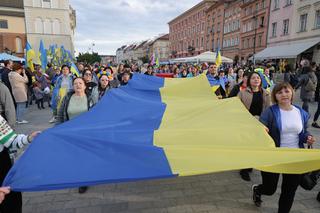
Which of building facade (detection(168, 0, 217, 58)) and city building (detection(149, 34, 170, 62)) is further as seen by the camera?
city building (detection(149, 34, 170, 62))

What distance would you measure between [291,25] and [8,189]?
115 ft

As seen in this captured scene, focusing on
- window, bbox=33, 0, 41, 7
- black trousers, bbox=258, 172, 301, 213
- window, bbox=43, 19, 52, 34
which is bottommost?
black trousers, bbox=258, 172, 301, 213

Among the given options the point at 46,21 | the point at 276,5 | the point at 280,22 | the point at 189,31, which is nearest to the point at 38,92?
the point at 280,22

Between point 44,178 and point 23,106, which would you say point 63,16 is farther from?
point 44,178

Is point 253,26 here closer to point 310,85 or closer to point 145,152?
point 310,85

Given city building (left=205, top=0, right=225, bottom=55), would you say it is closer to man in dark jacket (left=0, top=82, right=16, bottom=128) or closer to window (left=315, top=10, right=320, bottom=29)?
window (left=315, top=10, right=320, bottom=29)

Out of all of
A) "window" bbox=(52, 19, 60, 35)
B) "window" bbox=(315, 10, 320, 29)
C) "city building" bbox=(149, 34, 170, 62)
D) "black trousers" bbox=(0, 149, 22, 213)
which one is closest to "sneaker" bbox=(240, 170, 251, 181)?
"black trousers" bbox=(0, 149, 22, 213)

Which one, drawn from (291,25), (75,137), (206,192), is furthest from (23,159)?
(291,25)

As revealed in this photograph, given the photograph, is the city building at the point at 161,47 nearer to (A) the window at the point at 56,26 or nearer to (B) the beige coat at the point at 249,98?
(A) the window at the point at 56,26

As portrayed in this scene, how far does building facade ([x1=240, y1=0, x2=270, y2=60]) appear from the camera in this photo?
125 ft

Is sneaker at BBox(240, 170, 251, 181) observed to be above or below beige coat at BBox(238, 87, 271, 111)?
below

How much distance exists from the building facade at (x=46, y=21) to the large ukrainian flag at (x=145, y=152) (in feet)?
177

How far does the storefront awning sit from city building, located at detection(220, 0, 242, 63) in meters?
13.0

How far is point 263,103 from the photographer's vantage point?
4254 mm
